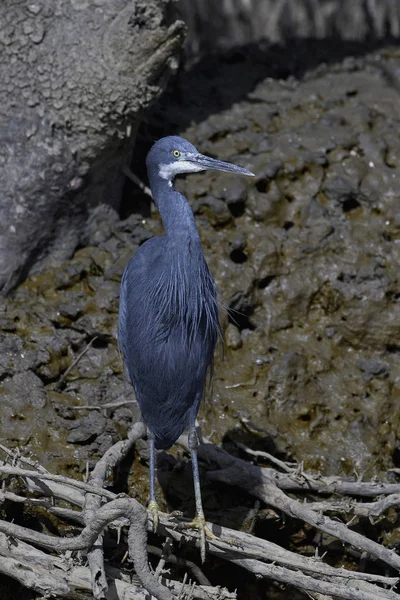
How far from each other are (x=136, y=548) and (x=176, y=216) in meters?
1.45

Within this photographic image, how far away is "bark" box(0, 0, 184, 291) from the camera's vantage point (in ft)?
15.7

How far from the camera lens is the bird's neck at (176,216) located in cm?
381

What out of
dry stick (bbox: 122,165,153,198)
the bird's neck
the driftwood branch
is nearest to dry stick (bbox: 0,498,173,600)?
the driftwood branch

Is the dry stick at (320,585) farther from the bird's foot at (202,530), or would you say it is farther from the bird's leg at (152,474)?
the bird's leg at (152,474)

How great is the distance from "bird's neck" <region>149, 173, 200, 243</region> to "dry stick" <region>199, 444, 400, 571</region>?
1.16 m

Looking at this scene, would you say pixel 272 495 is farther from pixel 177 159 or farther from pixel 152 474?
pixel 177 159

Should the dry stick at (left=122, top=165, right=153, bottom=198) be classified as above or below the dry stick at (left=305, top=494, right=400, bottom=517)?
above

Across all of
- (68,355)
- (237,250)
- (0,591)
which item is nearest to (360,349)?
(237,250)

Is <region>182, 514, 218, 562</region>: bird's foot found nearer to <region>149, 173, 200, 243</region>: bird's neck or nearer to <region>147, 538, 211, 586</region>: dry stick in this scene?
<region>147, 538, 211, 586</region>: dry stick

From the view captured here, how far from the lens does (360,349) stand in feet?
16.3

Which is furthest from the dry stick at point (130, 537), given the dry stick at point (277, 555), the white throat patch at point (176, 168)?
the white throat patch at point (176, 168)

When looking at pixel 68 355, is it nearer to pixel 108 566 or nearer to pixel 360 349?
pixel 108 566

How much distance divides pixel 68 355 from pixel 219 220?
1.28 meters

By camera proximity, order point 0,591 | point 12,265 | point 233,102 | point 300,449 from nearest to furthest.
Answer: point 0,591
point 300,449
point 12,265
point 233,102
